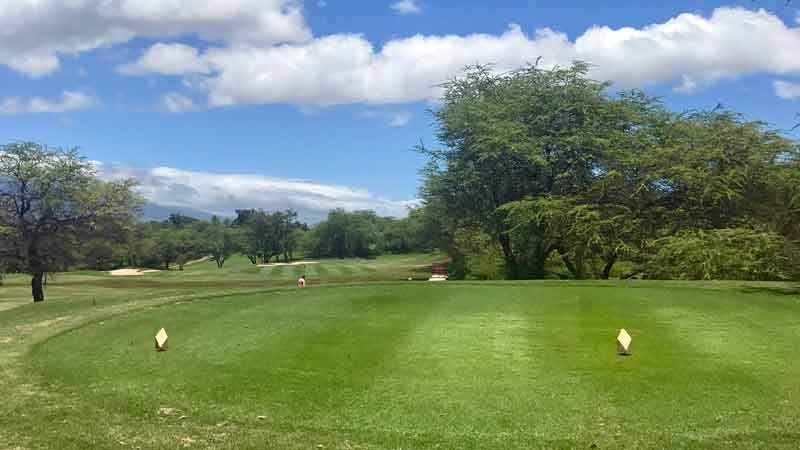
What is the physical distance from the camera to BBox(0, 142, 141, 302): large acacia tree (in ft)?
103

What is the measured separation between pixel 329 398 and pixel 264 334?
486cm

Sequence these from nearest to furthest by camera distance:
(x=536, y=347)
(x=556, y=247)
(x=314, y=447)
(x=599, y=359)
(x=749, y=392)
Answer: (x=314, y=447)
(x=749, y=392)
(x=599, y=359)
(x=536, y=347)
(x=556, y=247)

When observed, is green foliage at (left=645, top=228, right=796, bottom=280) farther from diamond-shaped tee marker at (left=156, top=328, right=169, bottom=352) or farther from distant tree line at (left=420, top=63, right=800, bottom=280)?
diamond-shaped tee marker at (left=156, top=328, right=169, bottom=352)

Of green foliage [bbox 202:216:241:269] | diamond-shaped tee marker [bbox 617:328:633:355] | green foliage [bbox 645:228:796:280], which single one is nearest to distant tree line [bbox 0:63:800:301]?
green foliage [bbox 645:228:796:280]

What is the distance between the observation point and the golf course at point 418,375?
27.1ft

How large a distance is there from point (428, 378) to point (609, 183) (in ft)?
83.5

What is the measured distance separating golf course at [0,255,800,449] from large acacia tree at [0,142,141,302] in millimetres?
15388

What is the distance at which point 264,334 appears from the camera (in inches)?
557

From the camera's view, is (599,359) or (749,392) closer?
(749,392)

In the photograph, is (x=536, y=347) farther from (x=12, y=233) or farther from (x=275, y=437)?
(x=12, y=233)

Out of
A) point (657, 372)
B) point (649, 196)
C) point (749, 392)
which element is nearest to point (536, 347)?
point (657, 372)

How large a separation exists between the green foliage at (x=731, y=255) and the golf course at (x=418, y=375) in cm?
1026

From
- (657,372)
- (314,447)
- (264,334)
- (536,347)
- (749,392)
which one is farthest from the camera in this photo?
(264,334)

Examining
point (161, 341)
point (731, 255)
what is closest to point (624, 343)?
point (161, 341)
